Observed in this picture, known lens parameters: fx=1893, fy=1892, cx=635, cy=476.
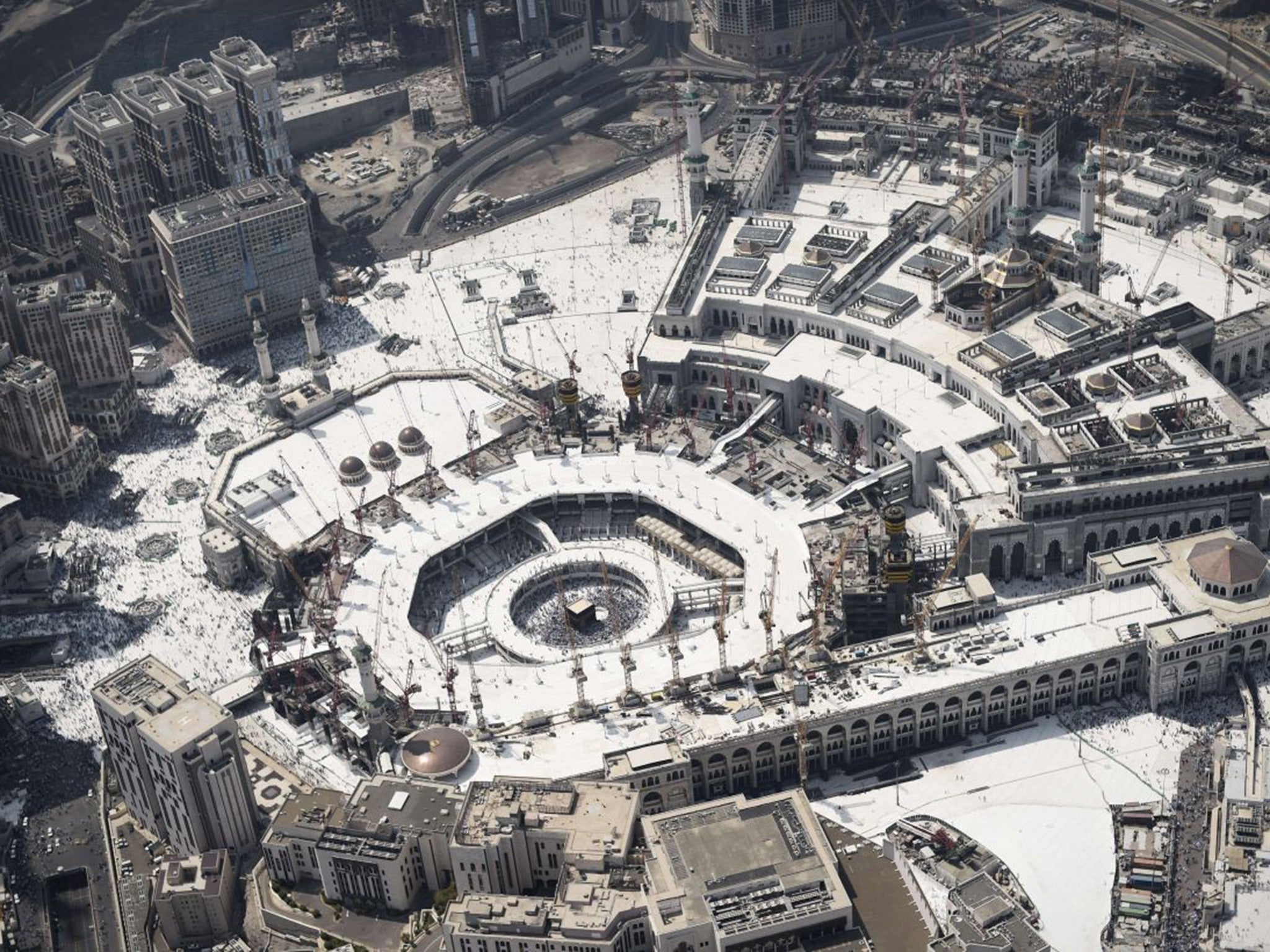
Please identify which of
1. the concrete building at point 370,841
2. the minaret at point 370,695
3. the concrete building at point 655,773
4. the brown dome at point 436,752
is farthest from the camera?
the minaret at point 370,695

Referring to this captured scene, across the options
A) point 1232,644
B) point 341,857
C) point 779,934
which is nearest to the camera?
point 779,934

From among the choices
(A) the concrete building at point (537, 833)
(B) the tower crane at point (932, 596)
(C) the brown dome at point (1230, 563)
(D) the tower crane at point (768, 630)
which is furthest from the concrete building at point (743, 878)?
(C) the brown dome at point (1230, 563)

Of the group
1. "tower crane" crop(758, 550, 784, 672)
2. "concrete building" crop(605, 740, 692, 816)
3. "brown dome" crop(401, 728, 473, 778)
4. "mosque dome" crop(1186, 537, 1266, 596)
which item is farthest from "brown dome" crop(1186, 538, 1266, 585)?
"brown dome" crop(401, 728, 473, 778)

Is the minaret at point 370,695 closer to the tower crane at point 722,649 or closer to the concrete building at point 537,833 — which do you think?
the concrete building at point 537,833

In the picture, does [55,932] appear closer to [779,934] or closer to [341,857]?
[341,857]

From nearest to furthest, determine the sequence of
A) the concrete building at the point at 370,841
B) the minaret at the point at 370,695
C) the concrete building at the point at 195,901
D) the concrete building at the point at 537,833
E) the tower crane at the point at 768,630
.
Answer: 1. the concrete building at the point at 537,833
2. the concrete building at the point at 370,841
3. the concrete building at the point at 195,901
4. the minaret at the point at 370,695
5. the tower crane at the point at 768,630

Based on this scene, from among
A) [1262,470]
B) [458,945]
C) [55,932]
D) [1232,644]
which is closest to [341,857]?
[458,945]
